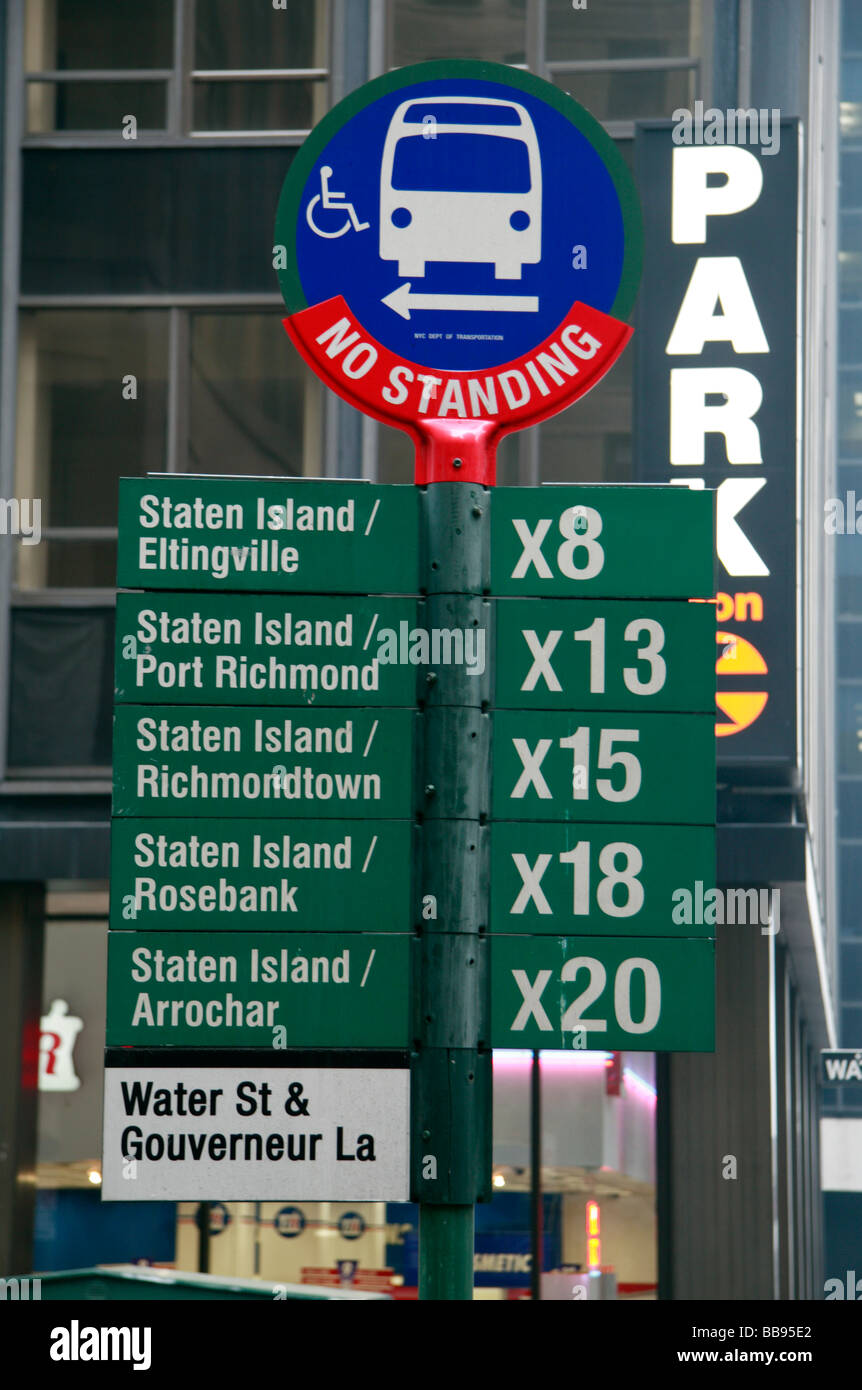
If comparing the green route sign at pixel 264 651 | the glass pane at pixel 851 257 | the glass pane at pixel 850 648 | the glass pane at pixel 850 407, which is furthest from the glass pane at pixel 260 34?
the glass pane at pixel 851 257

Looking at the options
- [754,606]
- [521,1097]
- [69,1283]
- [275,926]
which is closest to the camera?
[275,926]

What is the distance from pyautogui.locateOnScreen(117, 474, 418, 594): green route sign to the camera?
5.98m

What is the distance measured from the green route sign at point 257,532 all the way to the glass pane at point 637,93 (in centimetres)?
1098

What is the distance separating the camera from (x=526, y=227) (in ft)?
20.9

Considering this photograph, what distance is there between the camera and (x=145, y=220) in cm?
1584

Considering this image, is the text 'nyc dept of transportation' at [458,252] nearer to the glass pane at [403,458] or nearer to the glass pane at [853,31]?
the glass pane at [403,458]

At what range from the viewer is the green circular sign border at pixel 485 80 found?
250 inches

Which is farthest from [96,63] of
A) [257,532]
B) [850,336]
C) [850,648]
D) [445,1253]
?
[850,336]

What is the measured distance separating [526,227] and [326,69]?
10497 millimetres

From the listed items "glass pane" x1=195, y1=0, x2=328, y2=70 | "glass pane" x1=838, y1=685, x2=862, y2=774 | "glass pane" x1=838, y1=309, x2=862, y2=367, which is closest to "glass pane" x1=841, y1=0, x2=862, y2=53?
"glass pane" x1=838, y1=309, x2=862, y2=367

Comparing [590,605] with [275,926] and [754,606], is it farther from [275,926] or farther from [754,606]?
[754,606]

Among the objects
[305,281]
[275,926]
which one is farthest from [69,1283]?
[305,281]

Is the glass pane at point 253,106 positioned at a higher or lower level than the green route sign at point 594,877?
higher

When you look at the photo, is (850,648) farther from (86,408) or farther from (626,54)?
(86,408)
